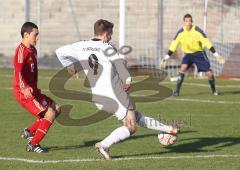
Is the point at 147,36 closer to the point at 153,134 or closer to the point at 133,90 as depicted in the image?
the point at 133,90

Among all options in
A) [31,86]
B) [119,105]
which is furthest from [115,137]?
[31,86]

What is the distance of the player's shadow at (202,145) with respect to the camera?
11.9 metres

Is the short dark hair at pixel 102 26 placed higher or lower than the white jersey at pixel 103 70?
higher

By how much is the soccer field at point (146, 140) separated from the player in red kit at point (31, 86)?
0.34 m

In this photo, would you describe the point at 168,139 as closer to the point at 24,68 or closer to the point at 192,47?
the point at 24,68

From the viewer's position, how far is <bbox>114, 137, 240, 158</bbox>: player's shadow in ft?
38.9

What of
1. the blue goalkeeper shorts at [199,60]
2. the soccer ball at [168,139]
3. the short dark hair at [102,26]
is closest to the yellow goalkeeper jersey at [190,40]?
the blue goalkeeper shorts at [199,60]

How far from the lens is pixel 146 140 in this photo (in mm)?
12984

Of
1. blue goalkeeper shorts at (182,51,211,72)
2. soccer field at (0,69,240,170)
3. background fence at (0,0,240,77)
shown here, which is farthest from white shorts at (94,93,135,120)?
background fence at (0,0,240,77)

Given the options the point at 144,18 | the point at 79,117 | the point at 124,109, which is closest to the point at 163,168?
the point at 124,109

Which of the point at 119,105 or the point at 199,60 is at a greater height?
the point at 119,105

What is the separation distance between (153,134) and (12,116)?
12.1 feet

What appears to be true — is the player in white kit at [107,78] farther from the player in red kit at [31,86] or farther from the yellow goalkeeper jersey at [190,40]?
the yellow goalkeeper jersey at [190,40]

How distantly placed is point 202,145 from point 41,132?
2569 millimetres
